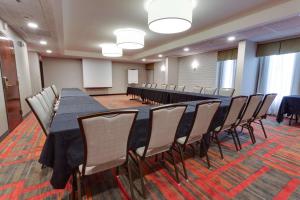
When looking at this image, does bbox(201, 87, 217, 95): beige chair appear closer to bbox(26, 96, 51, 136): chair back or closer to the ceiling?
the ceiling

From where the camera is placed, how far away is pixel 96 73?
9312 mm

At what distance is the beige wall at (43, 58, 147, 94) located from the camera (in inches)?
345

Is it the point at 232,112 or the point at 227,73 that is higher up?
the point at 227,73

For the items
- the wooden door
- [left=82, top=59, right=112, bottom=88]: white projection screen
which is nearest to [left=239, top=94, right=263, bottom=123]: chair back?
the wooden door

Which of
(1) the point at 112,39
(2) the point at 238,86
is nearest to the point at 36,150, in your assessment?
(1) the point at 112,39

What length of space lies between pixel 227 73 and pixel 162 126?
571cm

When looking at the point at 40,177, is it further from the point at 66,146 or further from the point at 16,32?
the point at 16,32

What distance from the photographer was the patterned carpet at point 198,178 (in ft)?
5.12

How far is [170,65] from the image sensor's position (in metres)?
8.21

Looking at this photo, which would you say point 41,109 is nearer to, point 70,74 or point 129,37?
point 129,37

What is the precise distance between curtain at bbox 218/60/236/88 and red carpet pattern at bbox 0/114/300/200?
369cm

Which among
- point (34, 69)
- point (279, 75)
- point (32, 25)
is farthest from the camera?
point (34, 69)

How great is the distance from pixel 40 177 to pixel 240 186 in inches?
94.6

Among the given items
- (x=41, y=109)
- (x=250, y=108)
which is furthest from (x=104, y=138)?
(x=250, y=108)
